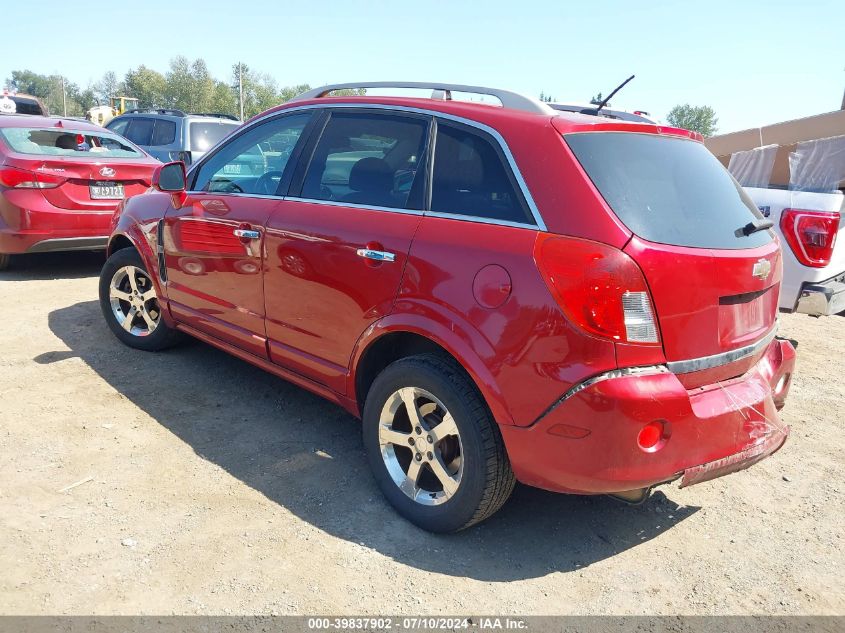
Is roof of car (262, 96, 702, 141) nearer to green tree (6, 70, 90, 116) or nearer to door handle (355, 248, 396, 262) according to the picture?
door handle (355, 248, 396, 262)

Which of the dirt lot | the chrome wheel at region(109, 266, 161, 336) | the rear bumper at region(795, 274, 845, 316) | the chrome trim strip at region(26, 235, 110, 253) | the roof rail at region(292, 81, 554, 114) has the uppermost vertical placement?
the roof rail at region(292, 81, 554, 114)

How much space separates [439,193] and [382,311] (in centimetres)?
58

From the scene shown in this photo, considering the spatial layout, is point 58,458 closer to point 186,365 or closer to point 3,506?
point 3,506

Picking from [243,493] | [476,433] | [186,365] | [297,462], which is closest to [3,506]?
[243,493]

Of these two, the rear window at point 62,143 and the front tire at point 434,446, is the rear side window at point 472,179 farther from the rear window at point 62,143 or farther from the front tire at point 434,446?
the rear window at point 62,143

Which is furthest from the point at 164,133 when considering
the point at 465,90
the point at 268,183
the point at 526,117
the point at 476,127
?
the point at 526,117

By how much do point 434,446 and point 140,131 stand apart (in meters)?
10.3

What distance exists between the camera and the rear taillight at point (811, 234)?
172 inches

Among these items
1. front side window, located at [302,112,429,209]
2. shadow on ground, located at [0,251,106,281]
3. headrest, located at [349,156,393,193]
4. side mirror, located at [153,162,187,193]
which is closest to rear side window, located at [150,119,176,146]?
shadow on ground, located at [0,251,106,281]

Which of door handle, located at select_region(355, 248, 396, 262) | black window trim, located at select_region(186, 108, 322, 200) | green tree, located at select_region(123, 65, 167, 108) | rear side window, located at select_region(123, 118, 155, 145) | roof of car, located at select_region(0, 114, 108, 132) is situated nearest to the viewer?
door handle, located at select_region(355, 248, 396, 262)

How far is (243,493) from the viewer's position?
3.19 metres

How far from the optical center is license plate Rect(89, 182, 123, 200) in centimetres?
685

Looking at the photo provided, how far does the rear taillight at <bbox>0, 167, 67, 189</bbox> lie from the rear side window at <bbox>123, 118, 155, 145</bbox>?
4699 mm

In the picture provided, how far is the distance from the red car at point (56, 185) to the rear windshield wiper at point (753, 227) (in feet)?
20.2
